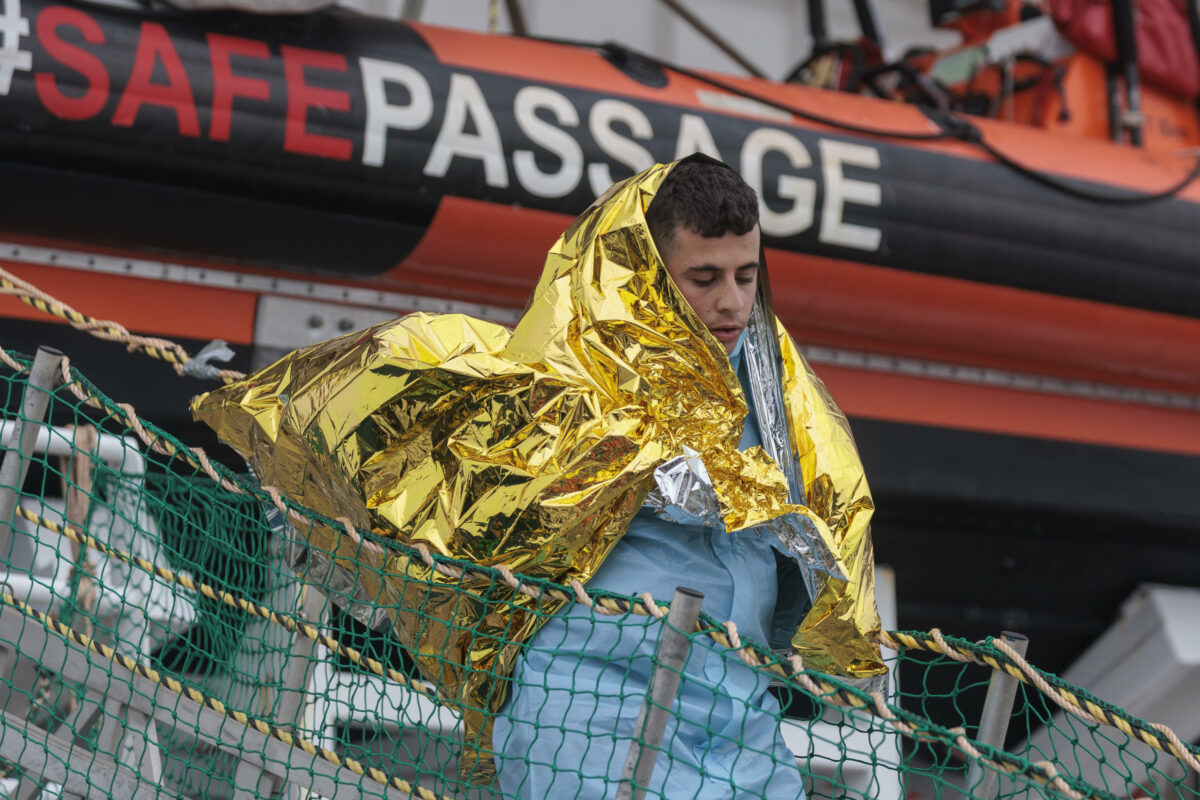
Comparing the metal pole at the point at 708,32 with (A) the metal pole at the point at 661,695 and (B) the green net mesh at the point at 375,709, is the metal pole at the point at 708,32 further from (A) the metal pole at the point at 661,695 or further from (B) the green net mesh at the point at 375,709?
(A) the metal pole at the point at 661,695

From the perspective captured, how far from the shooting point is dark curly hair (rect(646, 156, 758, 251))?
1.25m

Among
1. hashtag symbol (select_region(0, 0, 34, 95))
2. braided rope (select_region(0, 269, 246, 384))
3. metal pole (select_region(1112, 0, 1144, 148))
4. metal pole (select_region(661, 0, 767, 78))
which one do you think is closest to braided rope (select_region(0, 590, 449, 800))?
braided rope (select_region(0, 269, 246, 384))

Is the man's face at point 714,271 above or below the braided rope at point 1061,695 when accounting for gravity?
above

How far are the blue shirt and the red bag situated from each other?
261 centimetres

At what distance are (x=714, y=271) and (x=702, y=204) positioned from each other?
7cm

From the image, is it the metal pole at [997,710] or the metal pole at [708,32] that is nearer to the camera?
the metal pole at [997,710]

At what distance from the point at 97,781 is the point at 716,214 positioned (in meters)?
0.98

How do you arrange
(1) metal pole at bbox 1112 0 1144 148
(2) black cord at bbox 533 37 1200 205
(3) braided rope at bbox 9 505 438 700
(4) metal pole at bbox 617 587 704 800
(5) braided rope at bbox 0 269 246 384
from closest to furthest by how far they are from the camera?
(4) metal pole at bbox 617 587 704 800 < (3) braided rope at bbox 9 505 438 700 < (5) braided rope at bbox 0 269 246 384 < (2) black cord at bbox 533 37 1200 205 < (1) metal pole at bbox 1112 0 1144 148

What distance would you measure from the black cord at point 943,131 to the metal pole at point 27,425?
147 cm

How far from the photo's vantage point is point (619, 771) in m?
1.13

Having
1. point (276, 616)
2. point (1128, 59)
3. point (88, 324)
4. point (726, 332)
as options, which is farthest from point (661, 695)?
point (1128, 59)

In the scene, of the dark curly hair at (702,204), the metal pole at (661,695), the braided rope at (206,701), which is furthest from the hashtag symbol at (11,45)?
the metal pole at (661,695)

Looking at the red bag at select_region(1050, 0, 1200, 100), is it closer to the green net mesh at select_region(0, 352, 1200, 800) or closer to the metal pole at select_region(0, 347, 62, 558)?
the green net mesh at select_region(0, 352, 1200, 800)

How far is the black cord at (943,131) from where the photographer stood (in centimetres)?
262
